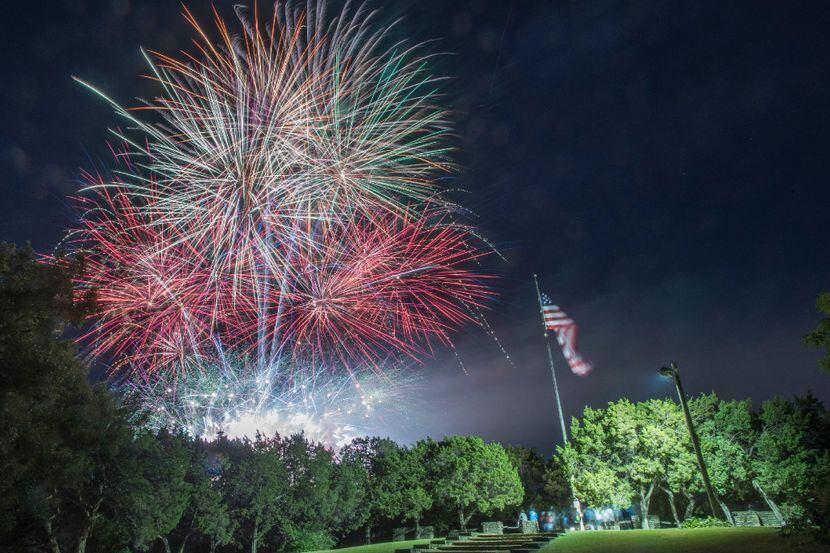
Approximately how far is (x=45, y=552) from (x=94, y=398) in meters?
8.05

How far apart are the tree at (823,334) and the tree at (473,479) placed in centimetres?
2934

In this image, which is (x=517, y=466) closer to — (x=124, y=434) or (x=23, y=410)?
(x=124, y=434)

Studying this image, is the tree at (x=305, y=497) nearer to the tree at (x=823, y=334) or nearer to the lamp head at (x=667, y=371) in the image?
the lamp head at (x=667, y=371)

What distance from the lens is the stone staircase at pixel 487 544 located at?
2008 cm

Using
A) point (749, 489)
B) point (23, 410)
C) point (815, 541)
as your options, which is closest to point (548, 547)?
point (815, 541)

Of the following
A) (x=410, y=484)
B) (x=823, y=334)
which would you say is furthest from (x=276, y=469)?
(x=823, y=334)

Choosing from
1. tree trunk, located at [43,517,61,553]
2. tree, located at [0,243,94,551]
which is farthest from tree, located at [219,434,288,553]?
tree, located at [0,243,94,551]

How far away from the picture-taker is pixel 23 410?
1501 cm

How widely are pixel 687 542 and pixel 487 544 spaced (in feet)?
27.9

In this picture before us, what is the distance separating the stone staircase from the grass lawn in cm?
64

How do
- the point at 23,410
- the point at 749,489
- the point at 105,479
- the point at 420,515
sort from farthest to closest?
the point at 420,515 → the point at 749,489 → the point at 105,479 → the point at 23,410

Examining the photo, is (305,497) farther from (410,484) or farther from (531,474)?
(531,474)

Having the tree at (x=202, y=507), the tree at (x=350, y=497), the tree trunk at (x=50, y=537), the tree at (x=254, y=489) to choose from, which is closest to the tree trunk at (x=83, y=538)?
the tree trunk at (x=50, y=537)

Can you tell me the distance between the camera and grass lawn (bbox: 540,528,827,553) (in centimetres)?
1402
